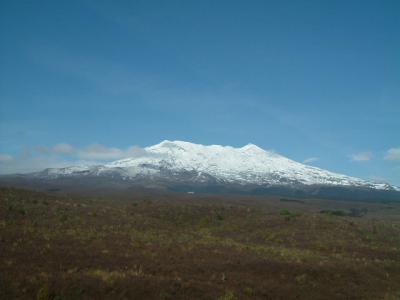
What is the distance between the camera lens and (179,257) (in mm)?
21547

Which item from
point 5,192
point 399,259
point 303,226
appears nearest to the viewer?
point 399,259

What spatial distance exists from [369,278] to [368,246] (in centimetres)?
1009

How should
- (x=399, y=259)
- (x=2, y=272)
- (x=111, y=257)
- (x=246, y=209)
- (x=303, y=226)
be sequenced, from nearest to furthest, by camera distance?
1. (x=2, y=272)
2. (x=111, y=257)
3. (x=399, y=259)
4. (x=303, y=226)
5. (x=246, y=209)

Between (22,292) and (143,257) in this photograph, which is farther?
(143,257)

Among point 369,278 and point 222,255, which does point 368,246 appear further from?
point 222,255

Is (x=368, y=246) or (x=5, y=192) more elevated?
(x=5, y=192)

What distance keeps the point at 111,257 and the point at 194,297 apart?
21.3 ft

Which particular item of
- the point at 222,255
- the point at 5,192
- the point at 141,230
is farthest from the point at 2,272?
the point at 5,192

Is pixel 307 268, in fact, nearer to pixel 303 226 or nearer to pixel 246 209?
pixel 303 226

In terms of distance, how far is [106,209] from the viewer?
130 ft

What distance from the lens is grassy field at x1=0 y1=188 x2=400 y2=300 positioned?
15742mm

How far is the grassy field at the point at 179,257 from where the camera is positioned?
15.7 metres

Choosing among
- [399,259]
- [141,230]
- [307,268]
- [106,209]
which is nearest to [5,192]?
[106,209]

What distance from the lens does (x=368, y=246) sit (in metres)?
30.7
